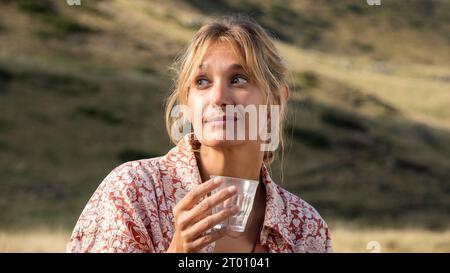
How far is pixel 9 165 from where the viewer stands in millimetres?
39375

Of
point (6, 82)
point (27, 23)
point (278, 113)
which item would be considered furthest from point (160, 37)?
point (278, 113)

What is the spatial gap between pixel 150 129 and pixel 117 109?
7.54ft

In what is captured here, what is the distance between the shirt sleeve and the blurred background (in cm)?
1581

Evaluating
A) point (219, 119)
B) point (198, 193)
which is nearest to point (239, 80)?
point (219, 119)

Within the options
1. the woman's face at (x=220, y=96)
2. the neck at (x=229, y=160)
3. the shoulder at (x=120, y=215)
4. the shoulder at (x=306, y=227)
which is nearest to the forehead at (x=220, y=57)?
the woman's face at (x=220, y=96)

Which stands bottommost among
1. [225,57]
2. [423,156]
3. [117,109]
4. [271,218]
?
[423,156]

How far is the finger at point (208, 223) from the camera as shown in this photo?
11.2 feet

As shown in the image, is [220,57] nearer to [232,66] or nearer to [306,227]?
[232,66]

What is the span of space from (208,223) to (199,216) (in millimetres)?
49

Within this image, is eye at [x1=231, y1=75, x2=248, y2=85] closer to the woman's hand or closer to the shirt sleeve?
the shirt sleeve

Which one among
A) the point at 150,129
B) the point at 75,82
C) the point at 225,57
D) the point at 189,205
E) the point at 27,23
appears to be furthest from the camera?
the point at 27,23

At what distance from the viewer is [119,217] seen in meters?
4.03

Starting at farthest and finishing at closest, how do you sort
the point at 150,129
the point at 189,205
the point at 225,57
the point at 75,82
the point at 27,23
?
the point at 27,23 < the point at 75,82 < the point at 150,129 < the point at 225,57 < the point at 189,205

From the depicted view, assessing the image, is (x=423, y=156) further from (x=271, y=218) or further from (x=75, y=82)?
(x=271, y=218)
